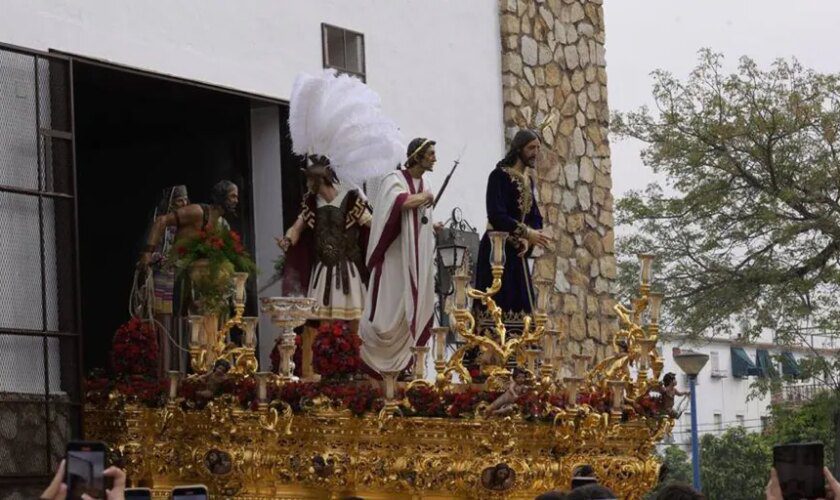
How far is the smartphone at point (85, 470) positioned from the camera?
810 centimetres

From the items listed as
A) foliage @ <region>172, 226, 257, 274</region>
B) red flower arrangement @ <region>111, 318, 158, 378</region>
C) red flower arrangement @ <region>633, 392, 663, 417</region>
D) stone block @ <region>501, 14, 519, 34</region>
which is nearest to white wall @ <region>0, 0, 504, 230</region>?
stone block @ <region>501, 14, 519, 34</region>

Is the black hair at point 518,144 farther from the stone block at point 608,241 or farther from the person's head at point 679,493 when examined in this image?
the person's head at point 679,493

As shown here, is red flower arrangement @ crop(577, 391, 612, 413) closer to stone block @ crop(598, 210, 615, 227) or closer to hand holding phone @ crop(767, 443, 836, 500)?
hand holding phone @ crop(767, 443, 836, 500)

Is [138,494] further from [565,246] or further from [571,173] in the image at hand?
[571,173]

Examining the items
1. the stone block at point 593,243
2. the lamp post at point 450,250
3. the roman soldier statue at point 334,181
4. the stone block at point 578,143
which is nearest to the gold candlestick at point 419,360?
the roman soldier statue at point 334,181

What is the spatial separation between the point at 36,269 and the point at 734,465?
92.8 feet

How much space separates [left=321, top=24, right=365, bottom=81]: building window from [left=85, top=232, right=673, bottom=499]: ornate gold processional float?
11.8ft

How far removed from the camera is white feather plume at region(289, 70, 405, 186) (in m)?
14.5

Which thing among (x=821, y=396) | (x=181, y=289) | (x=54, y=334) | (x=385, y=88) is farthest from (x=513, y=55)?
(x=821, y=396)

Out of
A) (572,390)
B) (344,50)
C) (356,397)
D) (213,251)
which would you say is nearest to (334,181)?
(213,251)

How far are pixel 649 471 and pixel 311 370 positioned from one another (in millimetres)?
2636

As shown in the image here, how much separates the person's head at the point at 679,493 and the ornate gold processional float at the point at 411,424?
5167 millimetres

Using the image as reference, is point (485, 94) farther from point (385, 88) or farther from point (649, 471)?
point (649, 471)

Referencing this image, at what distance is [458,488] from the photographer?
512 inches
